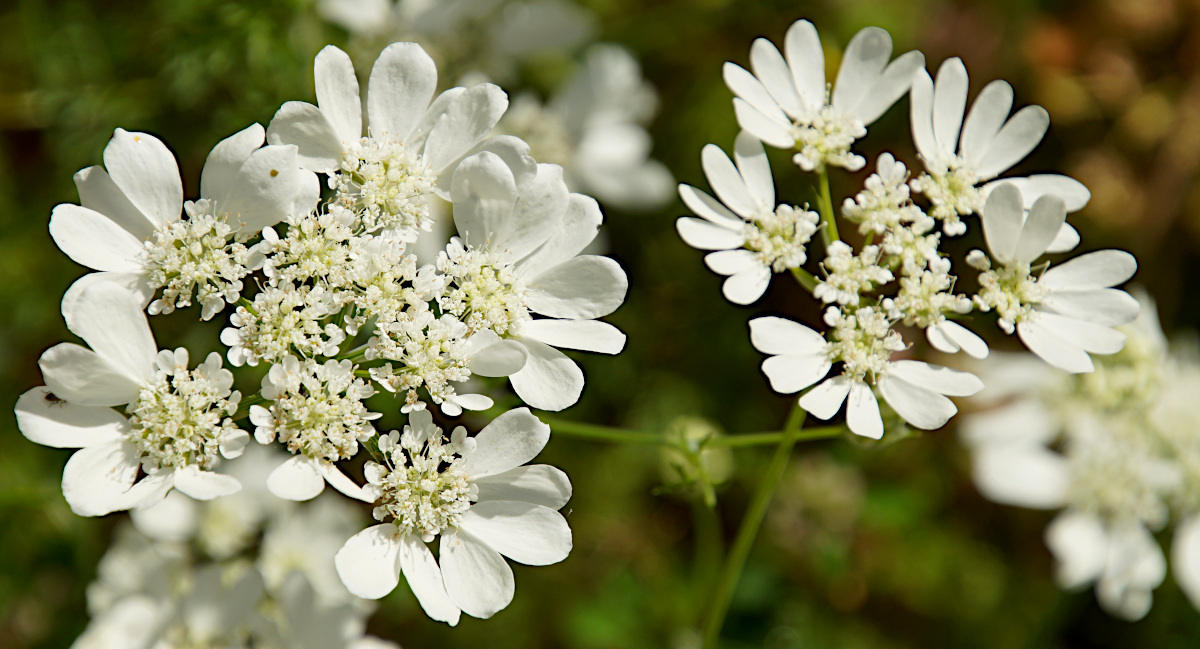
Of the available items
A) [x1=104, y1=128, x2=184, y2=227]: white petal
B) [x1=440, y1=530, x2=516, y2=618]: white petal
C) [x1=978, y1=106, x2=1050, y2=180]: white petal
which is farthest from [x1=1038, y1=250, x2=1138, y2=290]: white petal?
[x1=104, y1=128, x2=184, y2=227]: white petal

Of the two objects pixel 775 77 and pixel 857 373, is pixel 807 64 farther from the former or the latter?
pixel 857 373

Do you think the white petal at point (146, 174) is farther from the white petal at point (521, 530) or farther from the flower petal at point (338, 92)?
the white petal at point (521, 530)

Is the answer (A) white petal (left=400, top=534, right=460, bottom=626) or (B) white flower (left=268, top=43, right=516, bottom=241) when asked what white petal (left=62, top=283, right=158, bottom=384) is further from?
(A) white petal (left=400, top=534, right=460, bottom=626)

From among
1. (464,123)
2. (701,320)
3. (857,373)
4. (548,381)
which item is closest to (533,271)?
(548,381)

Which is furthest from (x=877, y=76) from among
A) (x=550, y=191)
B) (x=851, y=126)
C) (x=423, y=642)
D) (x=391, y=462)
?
(x=423, y=642)

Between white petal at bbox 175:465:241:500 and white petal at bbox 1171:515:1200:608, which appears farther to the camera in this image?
white petal at bbox 1171:515:1200:608

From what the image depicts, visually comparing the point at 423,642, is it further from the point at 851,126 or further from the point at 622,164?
the point at 851,126
